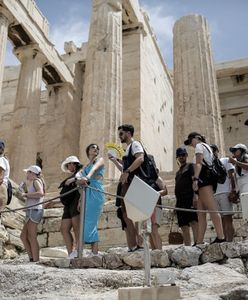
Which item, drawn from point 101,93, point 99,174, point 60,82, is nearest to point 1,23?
point 101,93

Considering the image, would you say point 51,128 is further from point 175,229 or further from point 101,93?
point 175,229

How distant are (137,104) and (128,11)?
428 centimetres

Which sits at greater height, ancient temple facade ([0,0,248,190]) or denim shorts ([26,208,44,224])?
ancient temple facade ([0,0,248,190])

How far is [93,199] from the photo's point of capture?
6668mm

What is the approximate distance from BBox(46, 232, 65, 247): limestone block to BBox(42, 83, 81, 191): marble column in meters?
8.89

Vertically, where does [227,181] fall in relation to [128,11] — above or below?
below

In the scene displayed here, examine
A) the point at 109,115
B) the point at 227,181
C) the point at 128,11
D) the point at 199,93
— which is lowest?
the point at 227,181

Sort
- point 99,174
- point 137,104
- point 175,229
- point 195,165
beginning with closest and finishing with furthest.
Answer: point 195,165
point 99,174
point 175,229
point 137,104

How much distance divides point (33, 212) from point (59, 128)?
1468 cm

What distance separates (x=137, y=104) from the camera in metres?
19.8

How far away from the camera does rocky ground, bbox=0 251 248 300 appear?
14.6ft

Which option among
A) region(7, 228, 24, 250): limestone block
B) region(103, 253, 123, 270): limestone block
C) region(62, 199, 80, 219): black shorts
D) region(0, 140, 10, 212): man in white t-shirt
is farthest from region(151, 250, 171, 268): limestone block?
region(7, 228, 24, 250): limestone block

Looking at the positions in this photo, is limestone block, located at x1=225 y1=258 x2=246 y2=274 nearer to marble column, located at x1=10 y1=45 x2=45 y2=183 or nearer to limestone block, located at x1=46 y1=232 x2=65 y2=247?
limestone block, located at x1=46 y1=232 x2=65 y2=247

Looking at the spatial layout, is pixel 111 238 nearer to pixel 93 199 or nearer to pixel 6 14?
pixel 93 199
